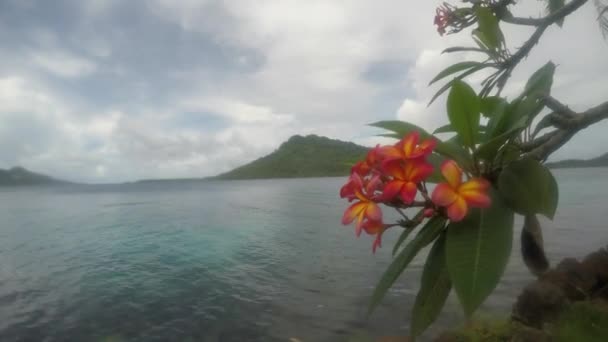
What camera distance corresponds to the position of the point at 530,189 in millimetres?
800

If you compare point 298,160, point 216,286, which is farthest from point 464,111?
point 298,160

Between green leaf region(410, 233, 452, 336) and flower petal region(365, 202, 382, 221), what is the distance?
0.19 m

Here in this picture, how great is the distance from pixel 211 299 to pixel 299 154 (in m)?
169

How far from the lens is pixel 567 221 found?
58.2 feet

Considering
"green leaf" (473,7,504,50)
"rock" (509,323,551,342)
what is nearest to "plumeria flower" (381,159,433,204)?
"green leaf" (473,7,504,50)

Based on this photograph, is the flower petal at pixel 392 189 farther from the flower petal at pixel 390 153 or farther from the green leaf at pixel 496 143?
the green leaf at pixel 496 143

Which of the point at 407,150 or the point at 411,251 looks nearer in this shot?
the point at 407,150

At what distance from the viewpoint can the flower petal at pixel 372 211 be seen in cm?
86

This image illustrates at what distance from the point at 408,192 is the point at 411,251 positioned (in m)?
0.26

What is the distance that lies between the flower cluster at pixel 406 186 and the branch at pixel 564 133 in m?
0.42

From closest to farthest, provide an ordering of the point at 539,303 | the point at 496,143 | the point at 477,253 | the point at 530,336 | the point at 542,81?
the point at 477,253 < the point at 496,143 < the point at 542,81 < the point at 530,336 < the point at 539,303

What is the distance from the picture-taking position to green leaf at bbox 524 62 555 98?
1.29 metres

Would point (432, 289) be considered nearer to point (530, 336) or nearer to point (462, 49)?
point (462, 49)

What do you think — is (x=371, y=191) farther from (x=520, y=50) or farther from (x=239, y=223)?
(x=239, y=223)
